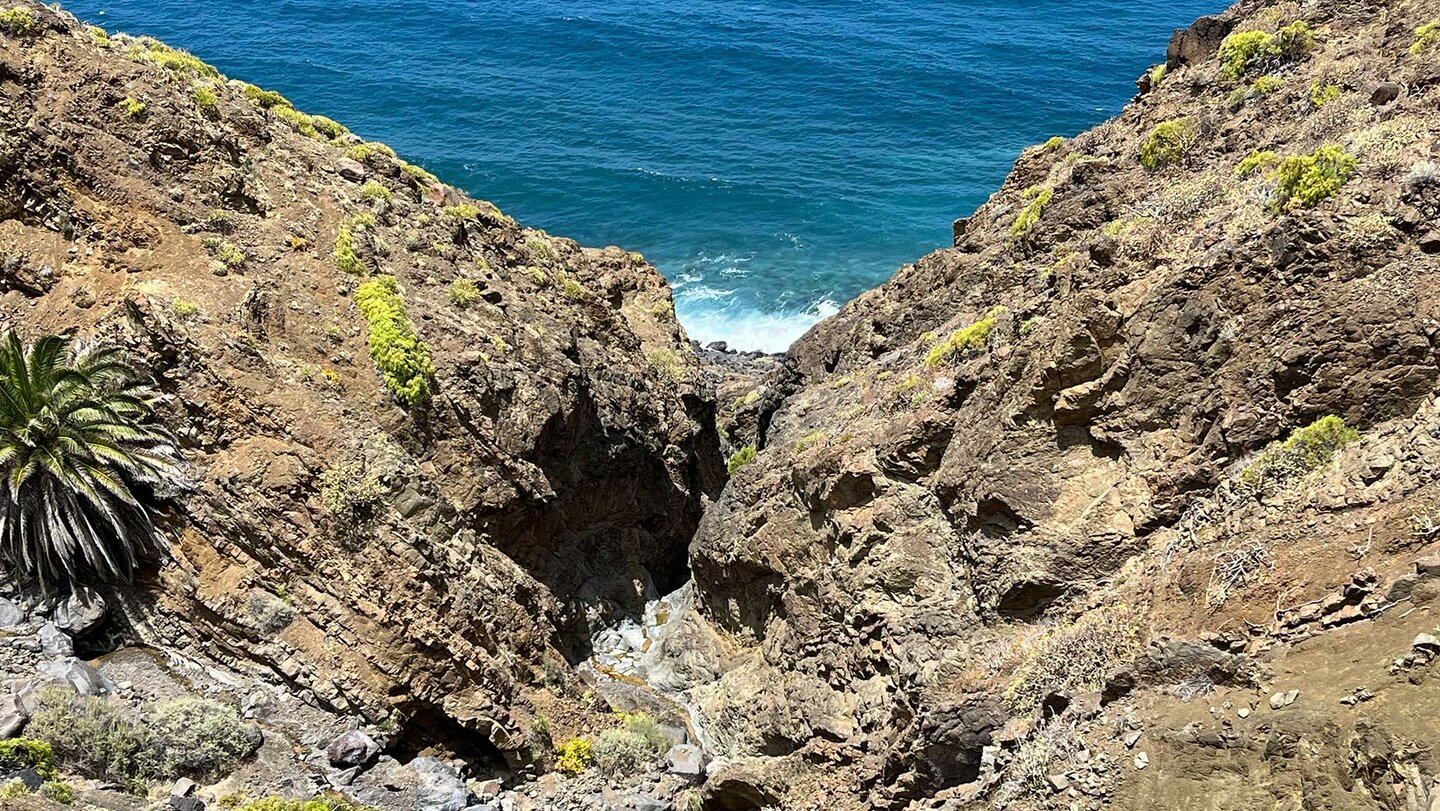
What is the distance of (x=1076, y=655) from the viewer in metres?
13.3

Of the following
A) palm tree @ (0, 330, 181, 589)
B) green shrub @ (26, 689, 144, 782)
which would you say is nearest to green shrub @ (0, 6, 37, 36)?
palm tree @ (0, 330, 181, 589)

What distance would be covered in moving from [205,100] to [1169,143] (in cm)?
2514

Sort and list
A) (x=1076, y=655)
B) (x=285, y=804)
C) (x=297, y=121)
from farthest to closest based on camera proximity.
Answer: (x=297, y=121) < (x=285, y=804) < (x=1076, y=655)

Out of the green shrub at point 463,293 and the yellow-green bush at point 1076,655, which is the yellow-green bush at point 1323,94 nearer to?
the yellow-green bush at point 1076,655

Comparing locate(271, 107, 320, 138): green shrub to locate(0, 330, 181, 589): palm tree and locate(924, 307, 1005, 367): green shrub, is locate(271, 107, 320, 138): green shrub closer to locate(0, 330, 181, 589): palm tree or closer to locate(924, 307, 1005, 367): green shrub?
locate(0, 330, 181, 589): palm tree

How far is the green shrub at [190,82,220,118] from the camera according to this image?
21.8m

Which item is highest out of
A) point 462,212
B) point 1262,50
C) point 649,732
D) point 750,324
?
point 462,212

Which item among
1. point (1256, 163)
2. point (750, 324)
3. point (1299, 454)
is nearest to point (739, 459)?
point (1256, 163)

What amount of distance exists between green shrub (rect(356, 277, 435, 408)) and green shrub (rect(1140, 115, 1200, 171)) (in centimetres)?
1962

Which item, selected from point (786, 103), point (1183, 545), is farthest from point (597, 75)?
point (1183, 545)

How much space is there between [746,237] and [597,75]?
33.8m

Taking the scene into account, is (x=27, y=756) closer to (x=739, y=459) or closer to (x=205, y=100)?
(x=205, y=100)

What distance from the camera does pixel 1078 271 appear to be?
18125 millimetres

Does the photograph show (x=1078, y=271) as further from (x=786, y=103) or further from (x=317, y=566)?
(x=786, y=103)
